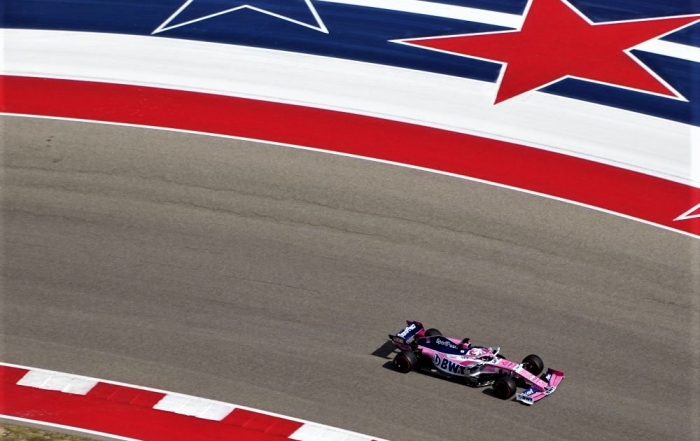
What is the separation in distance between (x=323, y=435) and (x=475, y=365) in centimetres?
262

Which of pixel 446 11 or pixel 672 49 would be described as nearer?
pixel 672 49

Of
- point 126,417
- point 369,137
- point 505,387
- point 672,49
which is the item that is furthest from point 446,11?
point 126,417

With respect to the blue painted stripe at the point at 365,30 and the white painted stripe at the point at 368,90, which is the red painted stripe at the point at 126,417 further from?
the blue painted stripe at the point at 365,30

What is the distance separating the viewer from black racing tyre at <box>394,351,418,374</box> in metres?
17.8

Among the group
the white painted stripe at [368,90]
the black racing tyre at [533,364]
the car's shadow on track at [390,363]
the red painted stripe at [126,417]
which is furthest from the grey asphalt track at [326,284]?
the white painted stripe at [368,90]

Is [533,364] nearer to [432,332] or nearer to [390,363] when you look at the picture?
[432,332]

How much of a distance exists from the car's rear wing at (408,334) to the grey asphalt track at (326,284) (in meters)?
0.47

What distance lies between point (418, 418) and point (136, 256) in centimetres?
645

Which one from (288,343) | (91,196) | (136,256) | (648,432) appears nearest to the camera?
(648,432)

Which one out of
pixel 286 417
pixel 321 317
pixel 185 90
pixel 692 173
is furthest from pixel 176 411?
pixel 692 173

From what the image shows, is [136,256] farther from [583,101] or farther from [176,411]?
[583,101]

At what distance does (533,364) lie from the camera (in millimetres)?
17688

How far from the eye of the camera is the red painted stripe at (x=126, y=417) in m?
16.6

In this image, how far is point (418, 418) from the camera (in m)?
17.0
